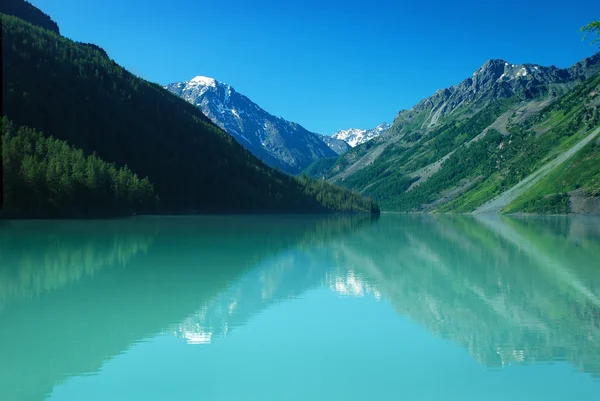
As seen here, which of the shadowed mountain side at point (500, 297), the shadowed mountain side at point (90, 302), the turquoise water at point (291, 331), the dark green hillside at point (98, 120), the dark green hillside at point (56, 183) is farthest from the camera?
the dark green hillside at point (98, 120)

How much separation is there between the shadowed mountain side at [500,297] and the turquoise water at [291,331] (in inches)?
4.5

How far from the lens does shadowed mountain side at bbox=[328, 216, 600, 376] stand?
17.0 meters

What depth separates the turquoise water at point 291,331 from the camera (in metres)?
13.2

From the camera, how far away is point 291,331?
19031 millimetres

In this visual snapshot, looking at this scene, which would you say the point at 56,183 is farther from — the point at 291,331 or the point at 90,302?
the point at 291,331

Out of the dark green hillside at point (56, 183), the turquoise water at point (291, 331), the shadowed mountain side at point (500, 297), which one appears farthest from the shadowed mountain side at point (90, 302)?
the dark green hillside at point (56, 183)

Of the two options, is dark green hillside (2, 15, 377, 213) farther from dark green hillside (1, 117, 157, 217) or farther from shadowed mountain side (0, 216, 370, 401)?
shadowed mountain side (0, 216, 370, 401)

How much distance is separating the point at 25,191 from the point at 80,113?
83.1 meters

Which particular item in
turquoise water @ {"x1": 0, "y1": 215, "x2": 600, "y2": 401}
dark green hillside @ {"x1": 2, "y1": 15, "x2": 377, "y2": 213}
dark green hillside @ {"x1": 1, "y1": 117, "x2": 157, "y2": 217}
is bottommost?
turquoise water @ {"x1": 0, "y1": 215, "x2": 600, "y2": 401}

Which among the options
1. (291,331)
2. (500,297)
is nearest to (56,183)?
(291,331)

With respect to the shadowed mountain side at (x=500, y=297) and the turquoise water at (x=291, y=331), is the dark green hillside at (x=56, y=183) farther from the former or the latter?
the shadowed mountain side at (x=500, y=297)

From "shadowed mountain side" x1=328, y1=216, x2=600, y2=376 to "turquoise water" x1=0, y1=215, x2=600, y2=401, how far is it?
0.37ft

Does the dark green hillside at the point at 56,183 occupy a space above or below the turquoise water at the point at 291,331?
above

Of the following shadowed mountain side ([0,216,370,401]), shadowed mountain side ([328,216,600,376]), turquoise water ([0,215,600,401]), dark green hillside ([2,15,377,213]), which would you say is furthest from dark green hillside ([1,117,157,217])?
shadowed mountain side ([328,216,600,376])
